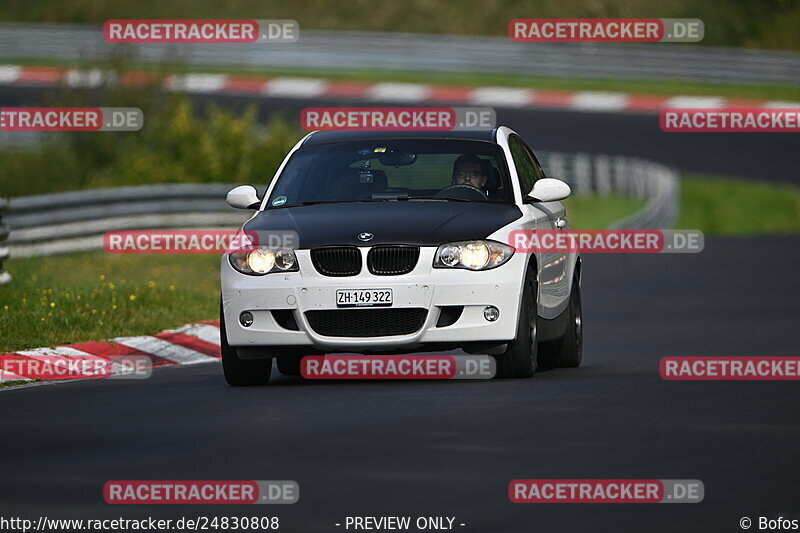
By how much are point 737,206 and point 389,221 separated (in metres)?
27.1

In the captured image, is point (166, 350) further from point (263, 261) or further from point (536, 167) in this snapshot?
point (263, 261)

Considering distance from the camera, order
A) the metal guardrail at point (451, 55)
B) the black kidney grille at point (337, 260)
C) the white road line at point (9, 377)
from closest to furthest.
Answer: the black kidney grille at point (337, 260) → the white road line at point (9, 377) → the metal guardrail at point (451, 55)

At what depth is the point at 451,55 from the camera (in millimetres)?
51125

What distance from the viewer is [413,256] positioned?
12125 mm

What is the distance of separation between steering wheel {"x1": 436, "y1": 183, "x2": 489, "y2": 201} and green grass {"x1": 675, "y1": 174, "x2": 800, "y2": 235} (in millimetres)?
22825

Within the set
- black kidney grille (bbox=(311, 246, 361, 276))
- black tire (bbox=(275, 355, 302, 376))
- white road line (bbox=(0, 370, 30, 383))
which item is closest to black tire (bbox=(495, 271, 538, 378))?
black kidney grille (bbox=(311, 246, 361, 276))

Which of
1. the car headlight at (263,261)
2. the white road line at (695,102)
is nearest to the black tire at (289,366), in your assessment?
the car headlight at (263,261)

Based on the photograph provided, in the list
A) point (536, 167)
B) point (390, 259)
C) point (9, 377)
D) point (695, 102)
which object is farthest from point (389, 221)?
point (695, 102)

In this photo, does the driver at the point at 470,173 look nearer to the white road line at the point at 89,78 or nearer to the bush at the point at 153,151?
the bush at the point at 153,151

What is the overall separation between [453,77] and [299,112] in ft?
22.3

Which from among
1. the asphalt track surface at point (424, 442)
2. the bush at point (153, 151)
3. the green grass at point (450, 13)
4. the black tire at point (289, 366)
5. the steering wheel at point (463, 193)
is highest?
the green grass at point (450, 13)

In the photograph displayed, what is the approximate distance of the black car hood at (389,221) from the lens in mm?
12172

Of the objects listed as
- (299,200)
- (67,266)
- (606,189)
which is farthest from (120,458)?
(606,189)

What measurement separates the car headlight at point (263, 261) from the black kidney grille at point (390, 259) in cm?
47
